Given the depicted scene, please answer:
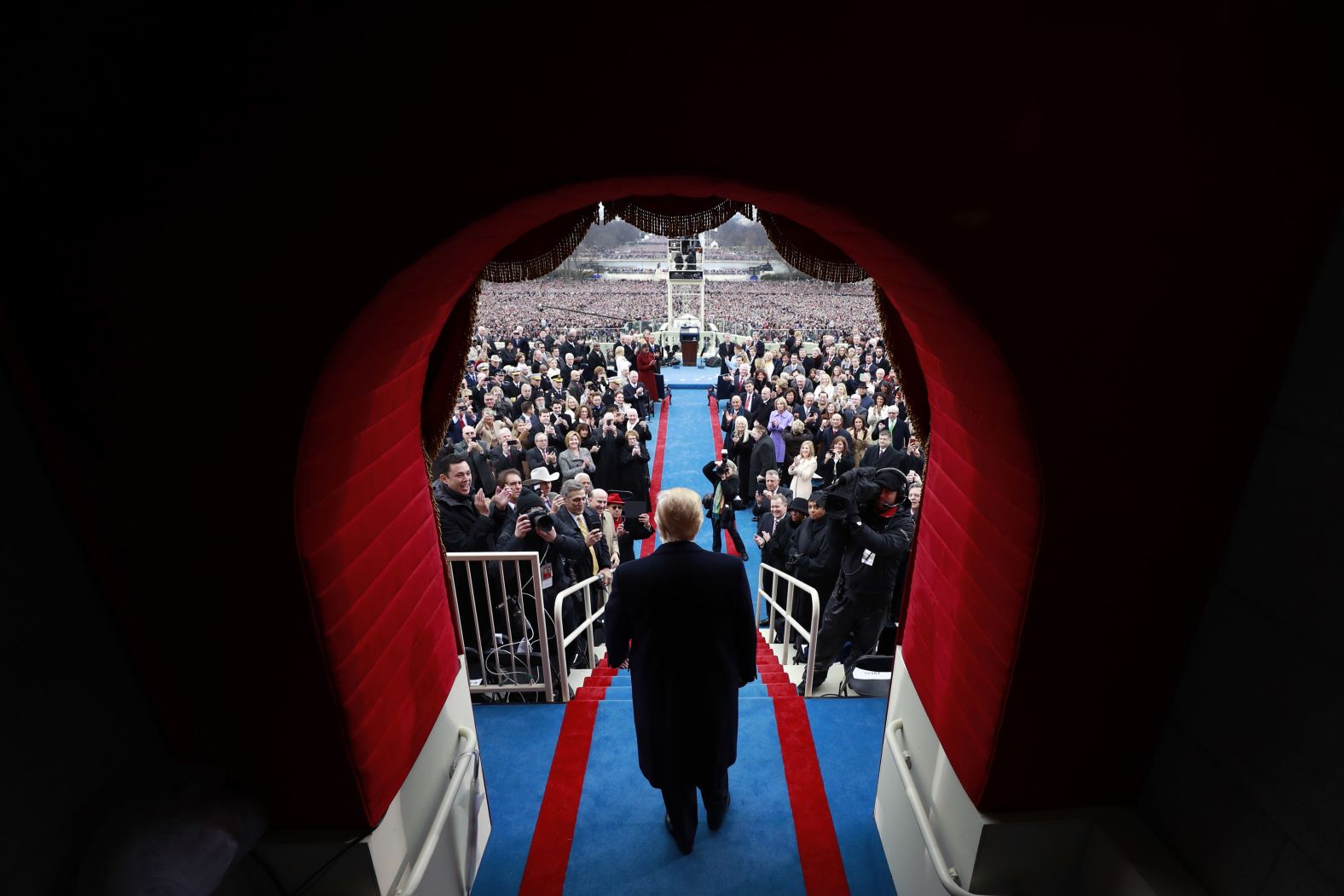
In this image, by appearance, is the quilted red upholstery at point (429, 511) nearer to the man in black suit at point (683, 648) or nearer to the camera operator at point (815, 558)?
the man in black suit at point (683, 648)

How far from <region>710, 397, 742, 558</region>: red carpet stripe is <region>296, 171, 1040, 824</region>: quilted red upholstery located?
16.5 ft

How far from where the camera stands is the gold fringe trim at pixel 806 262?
8.53 feet

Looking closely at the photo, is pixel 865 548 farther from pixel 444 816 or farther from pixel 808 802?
pixel 444 816

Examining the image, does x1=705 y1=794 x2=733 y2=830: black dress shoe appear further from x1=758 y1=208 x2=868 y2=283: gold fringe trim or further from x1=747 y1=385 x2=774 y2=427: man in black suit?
x1=747 y1=385 x2=774 y2=427: man in black suit

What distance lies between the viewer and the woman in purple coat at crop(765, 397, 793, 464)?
8805 mm

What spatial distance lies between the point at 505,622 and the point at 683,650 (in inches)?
80.3

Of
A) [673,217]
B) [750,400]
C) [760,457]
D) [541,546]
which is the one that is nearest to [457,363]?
[673,217]

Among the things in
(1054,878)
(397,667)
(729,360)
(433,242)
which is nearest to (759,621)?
(1054,878)

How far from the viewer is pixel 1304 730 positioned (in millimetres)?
1466

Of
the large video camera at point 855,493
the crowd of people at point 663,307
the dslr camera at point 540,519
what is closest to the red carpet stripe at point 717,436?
the large video camera at point 855,493

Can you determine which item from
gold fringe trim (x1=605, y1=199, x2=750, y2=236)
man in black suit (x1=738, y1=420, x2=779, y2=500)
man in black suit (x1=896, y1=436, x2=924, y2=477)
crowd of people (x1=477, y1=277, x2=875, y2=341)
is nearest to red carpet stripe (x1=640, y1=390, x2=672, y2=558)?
man in black suit (x1=738, y1=420, x2=779, y2=500)

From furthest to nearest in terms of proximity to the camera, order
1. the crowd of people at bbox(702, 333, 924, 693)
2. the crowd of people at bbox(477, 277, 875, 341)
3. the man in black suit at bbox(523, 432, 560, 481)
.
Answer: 1. the crowd of people at bbox(477, 277, 875, 341)
2. the man in black suit at bbox(523, 432, 560, 481)
3. the crowd of people at bbox(702, 333, 924, 693)

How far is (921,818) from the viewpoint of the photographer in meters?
2.22

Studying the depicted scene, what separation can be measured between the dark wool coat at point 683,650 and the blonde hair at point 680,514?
50 mm
